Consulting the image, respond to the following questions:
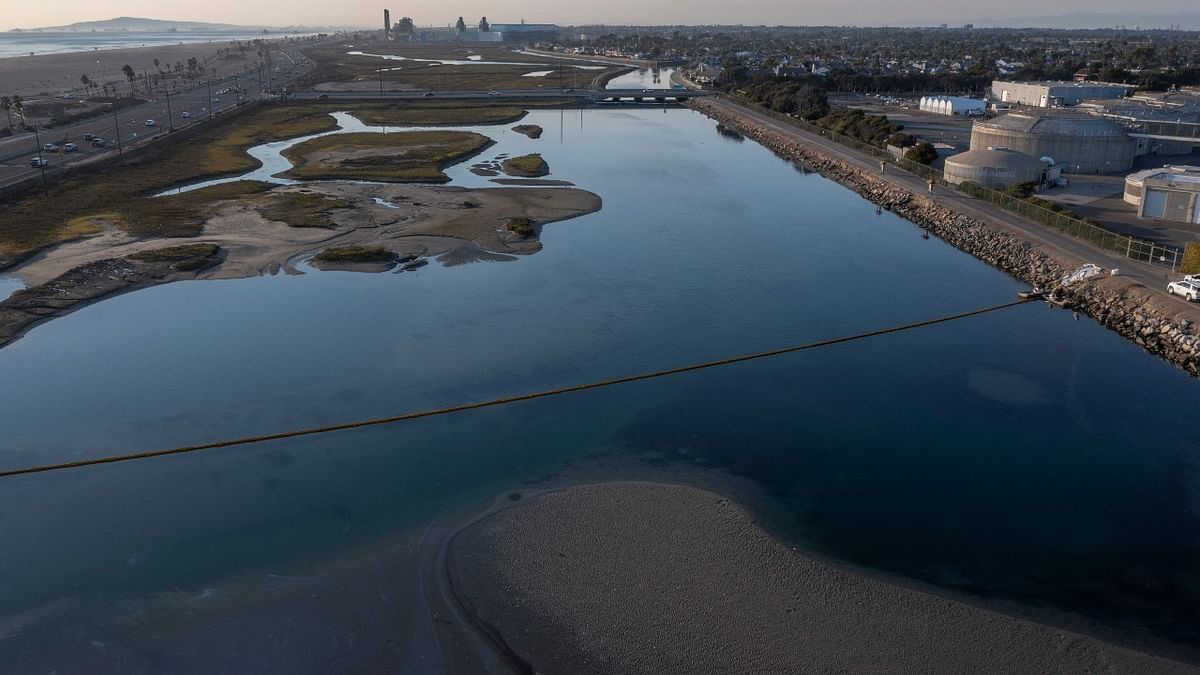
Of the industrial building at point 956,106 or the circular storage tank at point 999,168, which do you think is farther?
the industrial building at point 956,106

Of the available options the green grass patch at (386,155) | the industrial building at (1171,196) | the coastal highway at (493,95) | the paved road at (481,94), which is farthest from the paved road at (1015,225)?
the paved road at (481,94)

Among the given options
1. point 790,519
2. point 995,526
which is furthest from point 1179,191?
point 790,519

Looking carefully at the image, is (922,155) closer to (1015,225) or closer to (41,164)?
(1015,225)

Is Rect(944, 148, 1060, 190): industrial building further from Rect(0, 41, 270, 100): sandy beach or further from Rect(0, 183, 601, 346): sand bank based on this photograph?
Rect(0, 41, 270, 100): sandy beach

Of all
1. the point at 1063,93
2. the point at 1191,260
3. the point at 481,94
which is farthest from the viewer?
the point at 481,94

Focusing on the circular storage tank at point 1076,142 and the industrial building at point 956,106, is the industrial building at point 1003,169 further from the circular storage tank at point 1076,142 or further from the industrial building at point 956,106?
the industrial building at point 956,106

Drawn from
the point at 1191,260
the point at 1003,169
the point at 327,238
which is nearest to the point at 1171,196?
the point at 1003,169
